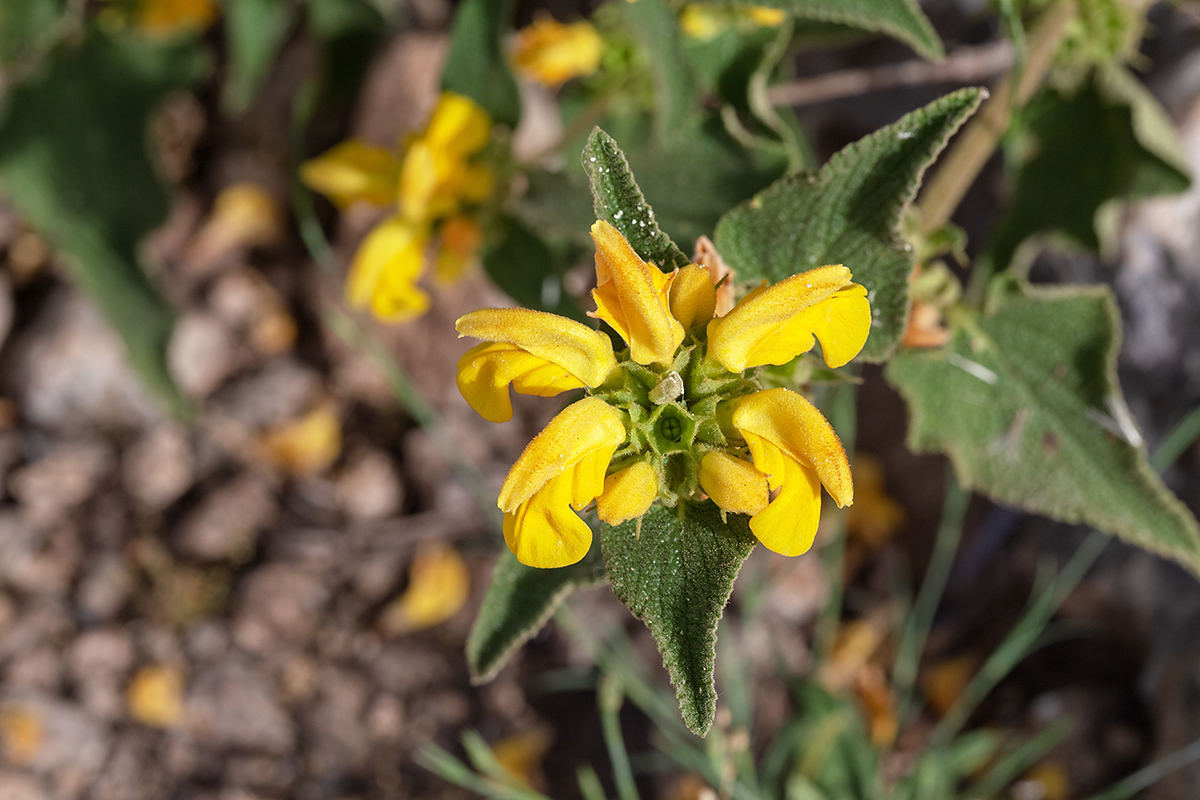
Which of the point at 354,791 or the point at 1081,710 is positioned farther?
the point at 354,791

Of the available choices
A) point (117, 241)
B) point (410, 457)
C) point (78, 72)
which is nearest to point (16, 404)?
point (117, 241)

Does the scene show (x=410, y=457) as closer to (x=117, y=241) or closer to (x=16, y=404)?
(x=117, y=241)

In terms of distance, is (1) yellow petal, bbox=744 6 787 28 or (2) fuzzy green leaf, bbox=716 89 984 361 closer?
(2) fuzzy green leaf, bbox=716 89 984 361

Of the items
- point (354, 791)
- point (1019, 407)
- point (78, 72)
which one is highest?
point (78, 72)

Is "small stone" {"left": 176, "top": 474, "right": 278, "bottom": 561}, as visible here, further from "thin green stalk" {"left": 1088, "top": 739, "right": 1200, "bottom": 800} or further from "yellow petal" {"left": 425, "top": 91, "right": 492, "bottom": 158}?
"thin green stalk" {"left": 1088, "top": 739, "right": 1200, "bottom": 800}

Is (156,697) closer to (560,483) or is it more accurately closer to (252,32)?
(252,32)

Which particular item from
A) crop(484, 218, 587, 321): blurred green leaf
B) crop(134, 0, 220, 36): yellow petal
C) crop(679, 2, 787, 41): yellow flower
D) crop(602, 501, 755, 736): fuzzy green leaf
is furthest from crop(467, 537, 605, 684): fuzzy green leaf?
crop(134, 0, 220, 36): yellow petal

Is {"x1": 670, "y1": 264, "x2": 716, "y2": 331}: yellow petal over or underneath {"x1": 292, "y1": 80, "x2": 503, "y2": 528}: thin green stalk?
over
